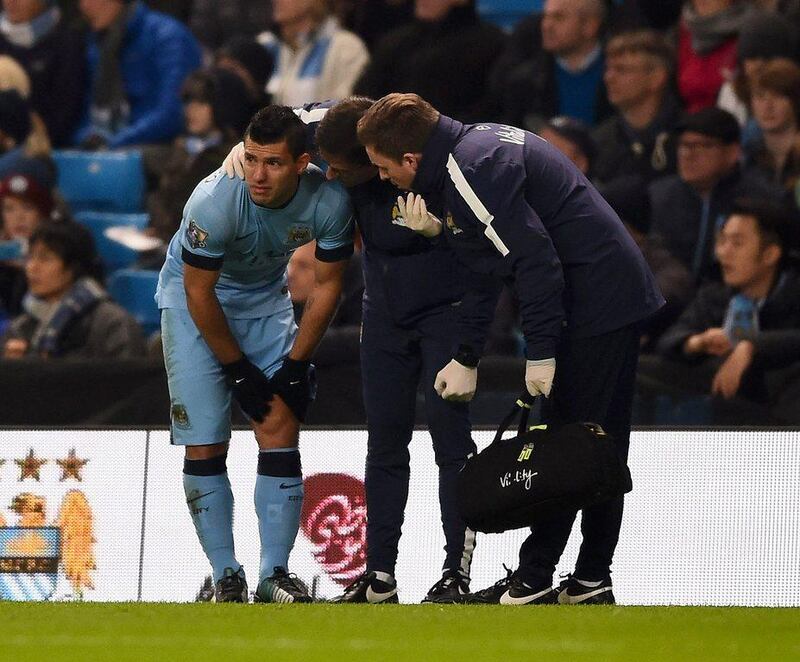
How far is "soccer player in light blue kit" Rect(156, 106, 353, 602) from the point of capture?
6332 mm

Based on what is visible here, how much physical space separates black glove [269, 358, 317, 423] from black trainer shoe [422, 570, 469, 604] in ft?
2.82

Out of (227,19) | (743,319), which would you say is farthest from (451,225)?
(227,19)

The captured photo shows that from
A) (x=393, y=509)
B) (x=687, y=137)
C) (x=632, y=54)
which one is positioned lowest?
(x=393, y=509)

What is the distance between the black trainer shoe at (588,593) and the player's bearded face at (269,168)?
1.83m

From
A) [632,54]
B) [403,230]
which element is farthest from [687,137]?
[403,230]

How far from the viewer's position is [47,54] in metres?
12.1

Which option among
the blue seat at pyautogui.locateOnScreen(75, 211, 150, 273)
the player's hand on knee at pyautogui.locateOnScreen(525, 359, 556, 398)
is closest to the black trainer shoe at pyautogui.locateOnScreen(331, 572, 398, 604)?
the player's hand on knee at pyautogui.locateOnScreen(525, 359, 556, 398)

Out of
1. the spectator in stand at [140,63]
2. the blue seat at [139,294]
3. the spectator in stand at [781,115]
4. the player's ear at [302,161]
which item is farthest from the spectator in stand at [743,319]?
the spectator in stand at [140,63]

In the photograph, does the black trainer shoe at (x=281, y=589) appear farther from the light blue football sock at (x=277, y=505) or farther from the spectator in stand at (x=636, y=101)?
the spectator in stand at (x=636, y=101)

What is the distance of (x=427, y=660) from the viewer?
185 inches

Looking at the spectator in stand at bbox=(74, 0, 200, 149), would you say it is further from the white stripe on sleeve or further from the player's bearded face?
the white stripe on sleeve

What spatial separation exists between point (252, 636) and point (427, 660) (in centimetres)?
68

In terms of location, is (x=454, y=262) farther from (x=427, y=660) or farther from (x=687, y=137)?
(x=687, y=137)

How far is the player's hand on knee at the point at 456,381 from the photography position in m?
6.11
